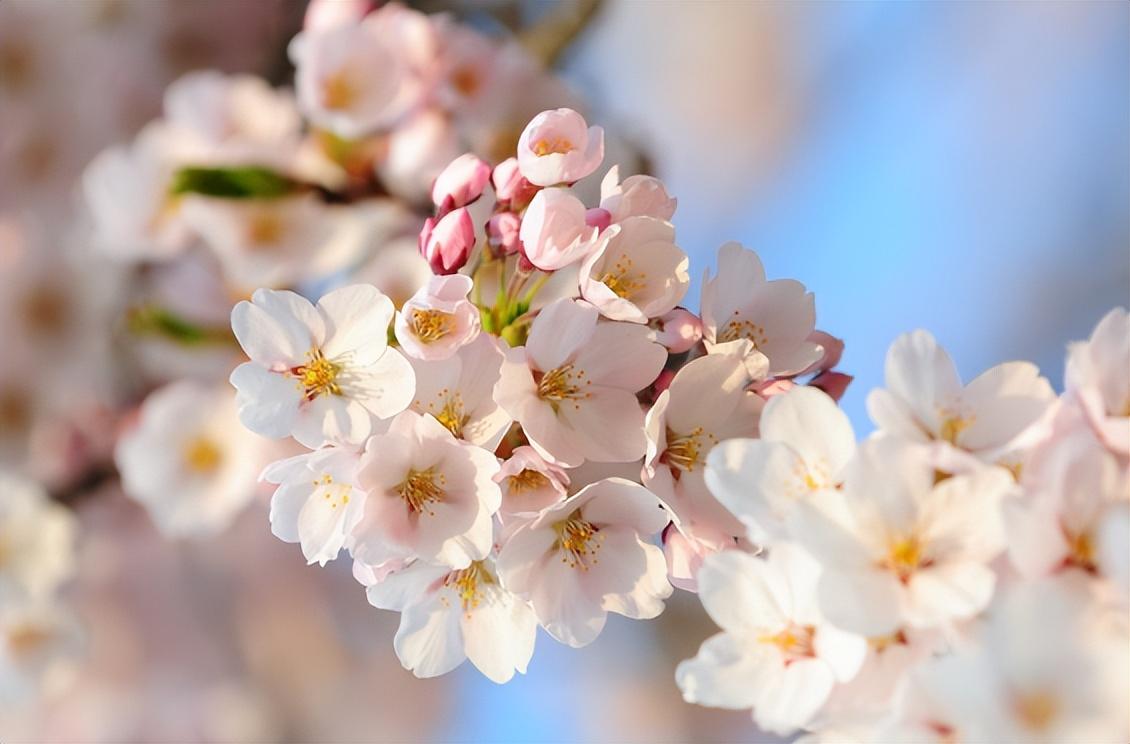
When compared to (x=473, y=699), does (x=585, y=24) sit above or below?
above

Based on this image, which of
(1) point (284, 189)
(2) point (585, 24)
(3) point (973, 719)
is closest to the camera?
(3) point (973, 719)

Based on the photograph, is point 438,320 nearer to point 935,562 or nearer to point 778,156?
point 935,562


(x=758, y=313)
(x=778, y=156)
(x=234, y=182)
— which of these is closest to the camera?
(x=758, y=313)

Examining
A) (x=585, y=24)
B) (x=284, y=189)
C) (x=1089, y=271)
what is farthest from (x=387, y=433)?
(x=1089, y=271)

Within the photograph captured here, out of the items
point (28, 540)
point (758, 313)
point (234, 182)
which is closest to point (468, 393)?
point (758, 313)

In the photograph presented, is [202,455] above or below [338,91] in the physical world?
below

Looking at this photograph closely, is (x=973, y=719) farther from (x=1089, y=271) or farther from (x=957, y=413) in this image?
(x=1089, y=271)

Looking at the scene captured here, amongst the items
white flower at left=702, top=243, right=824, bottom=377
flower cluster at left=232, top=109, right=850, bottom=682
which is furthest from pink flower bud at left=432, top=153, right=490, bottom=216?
white flower at left=702, top=243, right=824, bottom=377
